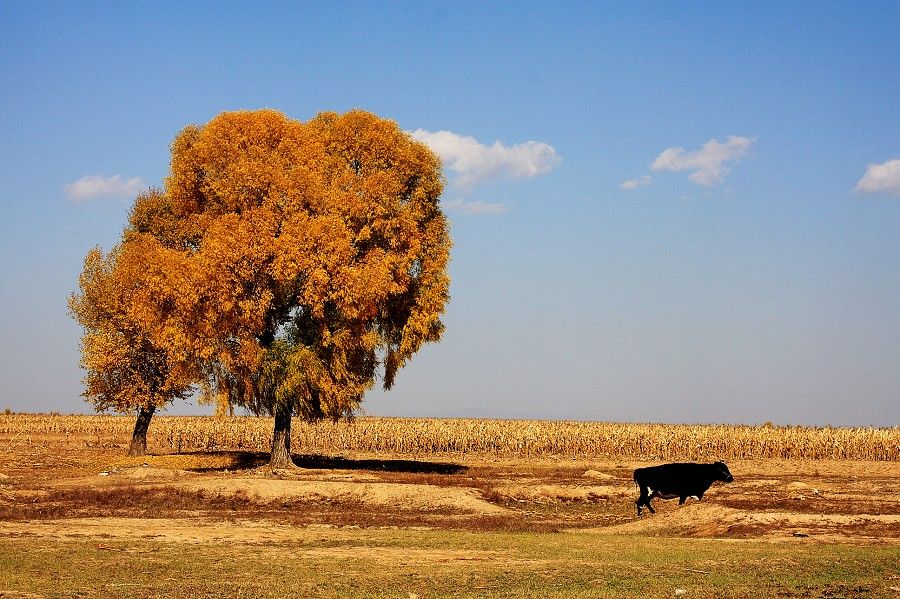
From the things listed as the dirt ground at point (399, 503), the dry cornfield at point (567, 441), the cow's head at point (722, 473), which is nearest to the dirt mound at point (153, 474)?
the dirt ground at point (399, 503)

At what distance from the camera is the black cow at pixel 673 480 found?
3397 centimetres

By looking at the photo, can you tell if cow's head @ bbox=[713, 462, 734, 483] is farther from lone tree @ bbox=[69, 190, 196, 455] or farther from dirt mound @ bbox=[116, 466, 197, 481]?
lone tree @ bbox=[69, 190, 196, 455]

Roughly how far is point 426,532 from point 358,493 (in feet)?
32.0

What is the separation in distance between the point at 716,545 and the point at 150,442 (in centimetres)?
7094

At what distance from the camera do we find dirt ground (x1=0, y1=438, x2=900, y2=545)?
96.0 ft

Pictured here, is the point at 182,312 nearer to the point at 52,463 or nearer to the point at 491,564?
the point at 52,463

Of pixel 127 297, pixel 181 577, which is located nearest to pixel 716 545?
pixel 181 577

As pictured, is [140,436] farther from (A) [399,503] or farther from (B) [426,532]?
(B) [426,532]

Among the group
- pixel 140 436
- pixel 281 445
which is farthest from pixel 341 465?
pixel 140 436

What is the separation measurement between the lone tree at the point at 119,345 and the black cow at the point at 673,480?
3179 centimetres

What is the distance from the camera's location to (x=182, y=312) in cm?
4822

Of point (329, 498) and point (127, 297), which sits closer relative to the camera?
point (329, 498)

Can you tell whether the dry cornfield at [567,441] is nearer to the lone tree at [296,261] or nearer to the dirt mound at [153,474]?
the lone tree at [296,261]

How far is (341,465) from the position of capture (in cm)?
5925
